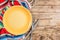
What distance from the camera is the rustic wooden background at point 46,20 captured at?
107 centimetres

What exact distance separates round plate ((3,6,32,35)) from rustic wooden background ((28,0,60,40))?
129mm

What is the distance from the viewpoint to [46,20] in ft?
3.55

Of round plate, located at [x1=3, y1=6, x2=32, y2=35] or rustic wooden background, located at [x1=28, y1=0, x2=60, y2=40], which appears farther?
rustic wooden background, located at [x1=28, y1=0, x2=60, y2=40]

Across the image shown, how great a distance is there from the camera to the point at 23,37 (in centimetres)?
95

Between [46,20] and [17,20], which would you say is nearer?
[17,20]

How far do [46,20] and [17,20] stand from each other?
0.81 ft

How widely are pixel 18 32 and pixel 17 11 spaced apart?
0.14m

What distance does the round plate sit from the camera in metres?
0.94

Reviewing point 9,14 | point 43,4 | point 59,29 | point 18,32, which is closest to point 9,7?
point 9,14

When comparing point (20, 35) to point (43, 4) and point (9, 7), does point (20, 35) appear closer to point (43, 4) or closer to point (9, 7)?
point (9, 7)

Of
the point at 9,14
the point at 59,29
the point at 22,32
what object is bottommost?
the point at 59,29

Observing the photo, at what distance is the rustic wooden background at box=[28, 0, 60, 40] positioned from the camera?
1072 mm

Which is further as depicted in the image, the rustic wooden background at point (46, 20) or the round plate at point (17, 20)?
the rustic wooden background at point (46, 20)

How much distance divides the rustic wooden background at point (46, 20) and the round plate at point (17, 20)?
13 centimetres
